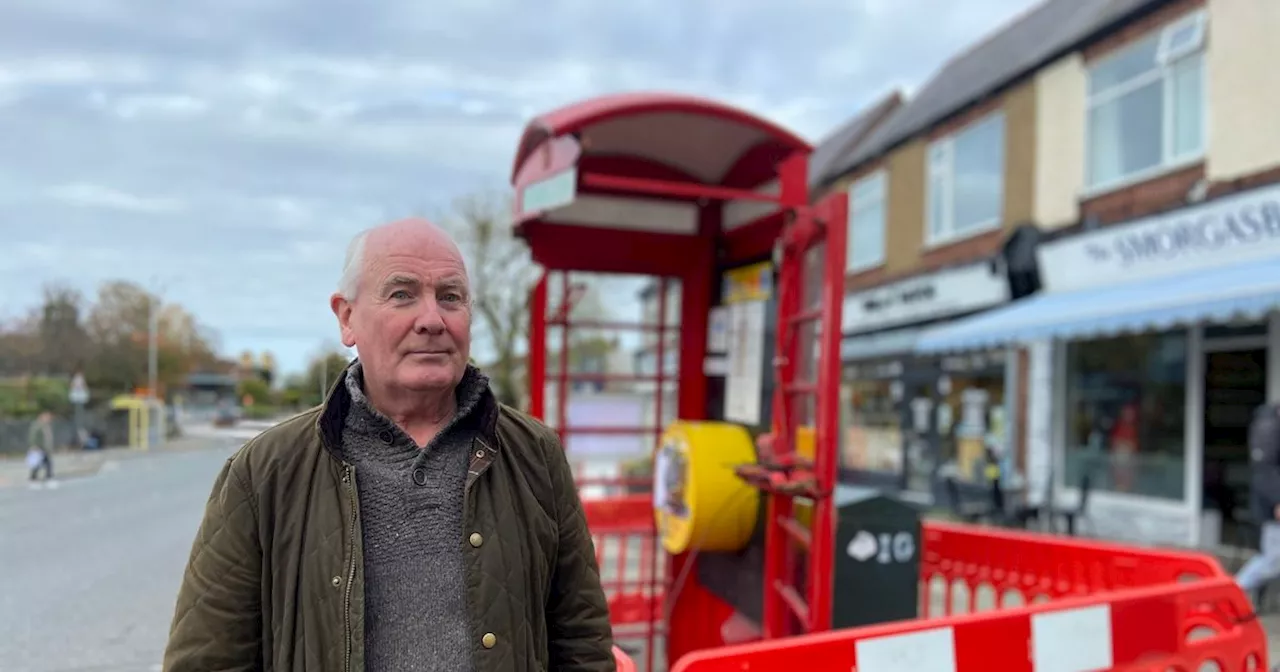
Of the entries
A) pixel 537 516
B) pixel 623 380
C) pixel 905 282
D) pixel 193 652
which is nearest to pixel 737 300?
pixel 623 380

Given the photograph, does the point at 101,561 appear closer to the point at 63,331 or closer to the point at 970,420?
the point at 63,331

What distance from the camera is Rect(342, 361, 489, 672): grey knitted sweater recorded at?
1576mm

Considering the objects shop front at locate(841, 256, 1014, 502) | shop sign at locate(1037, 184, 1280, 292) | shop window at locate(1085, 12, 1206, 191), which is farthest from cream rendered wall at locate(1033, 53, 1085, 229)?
shop front at locate(841, 256, 1014, 502)

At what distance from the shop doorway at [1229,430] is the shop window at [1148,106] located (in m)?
2.22

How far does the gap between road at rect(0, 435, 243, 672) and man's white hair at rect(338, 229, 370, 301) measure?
0.65m

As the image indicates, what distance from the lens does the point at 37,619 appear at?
346 centimetres

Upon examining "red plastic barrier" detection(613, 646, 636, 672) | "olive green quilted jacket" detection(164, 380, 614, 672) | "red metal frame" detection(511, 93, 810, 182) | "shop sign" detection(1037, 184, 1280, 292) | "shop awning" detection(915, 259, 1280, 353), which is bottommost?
"red plastic barrier" detection(613, 646, 636, 672)

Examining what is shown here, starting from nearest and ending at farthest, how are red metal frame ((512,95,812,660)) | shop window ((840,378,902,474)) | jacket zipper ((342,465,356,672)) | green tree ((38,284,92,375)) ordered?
jacket zipper ((342,465,356,672)) → red metal frame ((512,95,812,660)) → green tree ((38,284,92,375)) → shop window ((840,378,902,474))

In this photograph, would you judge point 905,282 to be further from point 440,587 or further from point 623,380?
point 440,587

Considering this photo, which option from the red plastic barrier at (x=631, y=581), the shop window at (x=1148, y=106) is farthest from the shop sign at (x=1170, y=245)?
the red plastic barrier at (x=631, y=581)

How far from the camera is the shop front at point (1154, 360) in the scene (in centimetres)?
871

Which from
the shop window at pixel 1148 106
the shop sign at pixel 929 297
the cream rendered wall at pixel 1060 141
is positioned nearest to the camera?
the shop window at pixel 1148 106

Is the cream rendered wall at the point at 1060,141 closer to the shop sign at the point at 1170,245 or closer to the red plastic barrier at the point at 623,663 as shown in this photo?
the shop sign at the point at 1170,245

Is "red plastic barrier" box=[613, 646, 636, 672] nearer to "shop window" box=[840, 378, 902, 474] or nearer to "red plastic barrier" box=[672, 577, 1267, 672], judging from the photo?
"red plastic barrier" box=[672, 577, 1267, 672]
